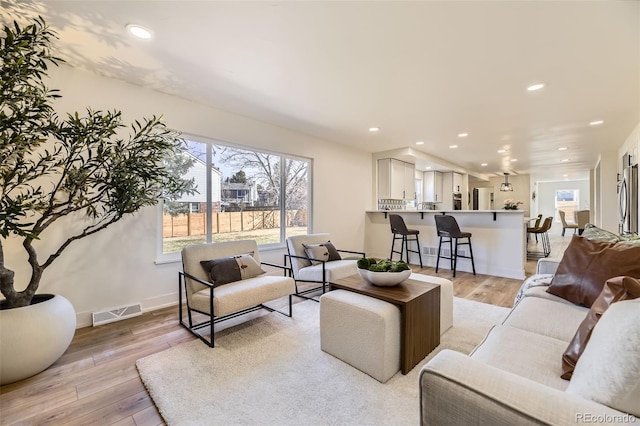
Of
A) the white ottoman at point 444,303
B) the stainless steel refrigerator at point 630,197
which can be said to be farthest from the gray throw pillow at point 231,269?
the stainless steel refrigerator at point 630,197

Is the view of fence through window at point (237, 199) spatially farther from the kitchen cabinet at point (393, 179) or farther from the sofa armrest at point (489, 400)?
the sofa armrest at point (489, 400)

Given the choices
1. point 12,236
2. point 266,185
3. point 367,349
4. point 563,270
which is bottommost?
point 367,349

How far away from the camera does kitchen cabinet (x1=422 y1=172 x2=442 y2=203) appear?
26.8 ft

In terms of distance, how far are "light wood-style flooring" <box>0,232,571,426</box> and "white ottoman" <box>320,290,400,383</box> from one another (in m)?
1.16

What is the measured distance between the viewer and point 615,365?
76 centimetres

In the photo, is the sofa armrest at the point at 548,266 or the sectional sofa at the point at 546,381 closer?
the sectional sofa at the point at 546,381

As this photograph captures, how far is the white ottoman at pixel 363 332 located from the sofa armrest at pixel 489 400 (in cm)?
89

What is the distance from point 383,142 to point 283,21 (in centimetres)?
368

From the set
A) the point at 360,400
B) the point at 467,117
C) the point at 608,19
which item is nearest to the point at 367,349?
the point at 360,400

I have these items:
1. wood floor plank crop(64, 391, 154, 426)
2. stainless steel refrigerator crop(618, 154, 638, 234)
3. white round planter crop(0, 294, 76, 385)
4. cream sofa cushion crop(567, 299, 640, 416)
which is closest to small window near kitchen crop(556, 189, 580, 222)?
stainless steel refrigerator crop(618, 154, 638, 234)

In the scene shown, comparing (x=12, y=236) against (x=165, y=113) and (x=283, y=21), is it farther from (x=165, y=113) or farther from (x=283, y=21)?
(x=283, y=21)

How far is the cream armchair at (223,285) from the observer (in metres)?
2.32

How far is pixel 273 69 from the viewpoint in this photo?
8.53 ft

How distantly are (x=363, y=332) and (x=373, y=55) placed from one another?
7.31ft
